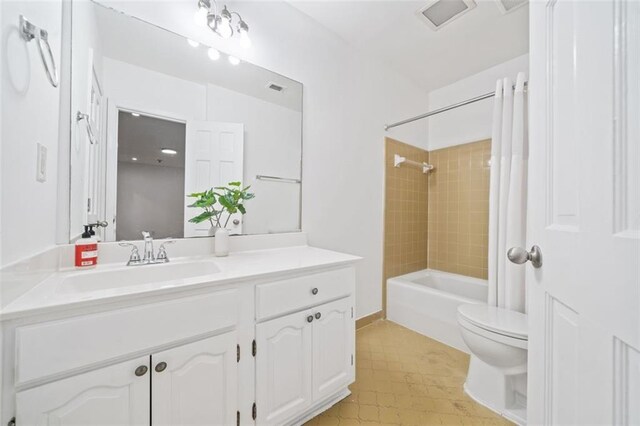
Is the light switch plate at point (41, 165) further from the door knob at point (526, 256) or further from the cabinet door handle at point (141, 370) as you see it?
the door knob at point (526, 256)

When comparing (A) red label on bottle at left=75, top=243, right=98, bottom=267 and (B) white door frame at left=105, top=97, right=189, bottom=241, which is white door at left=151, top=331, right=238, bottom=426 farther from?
(B) white door frame at left=105, top=97, right=189, bottom=241

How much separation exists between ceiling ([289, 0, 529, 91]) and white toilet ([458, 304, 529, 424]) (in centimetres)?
201

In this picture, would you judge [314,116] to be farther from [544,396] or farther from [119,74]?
[544,396]

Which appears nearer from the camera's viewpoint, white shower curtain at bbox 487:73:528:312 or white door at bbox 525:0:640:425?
white door at bbox 525:0:640:425

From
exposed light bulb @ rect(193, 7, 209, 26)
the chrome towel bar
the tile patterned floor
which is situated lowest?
the tile patterned floor

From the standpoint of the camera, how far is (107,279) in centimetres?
Result: 103

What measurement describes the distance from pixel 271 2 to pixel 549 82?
5.66ft

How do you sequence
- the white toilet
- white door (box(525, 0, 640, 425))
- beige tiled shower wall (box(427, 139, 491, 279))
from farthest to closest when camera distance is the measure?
beige tiled shower wall (box(427, 139, 491, 279)) → the white toilet → white door (box(525, 0, 640, 425))

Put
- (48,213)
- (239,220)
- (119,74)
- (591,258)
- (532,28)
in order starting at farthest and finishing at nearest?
(239,220), (119,74), (48,213), (532,28), (591,258)

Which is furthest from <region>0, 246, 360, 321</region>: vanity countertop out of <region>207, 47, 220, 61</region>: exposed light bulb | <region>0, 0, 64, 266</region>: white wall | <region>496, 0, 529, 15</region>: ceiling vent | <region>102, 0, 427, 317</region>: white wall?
<region>496, 0, 529, 15</region>: ceiling vent

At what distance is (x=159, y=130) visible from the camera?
130 cm

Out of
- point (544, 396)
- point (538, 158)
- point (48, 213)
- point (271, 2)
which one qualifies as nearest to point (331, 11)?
point (271, 2)

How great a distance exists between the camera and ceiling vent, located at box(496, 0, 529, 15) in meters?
1.66

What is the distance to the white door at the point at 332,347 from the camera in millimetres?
1198
